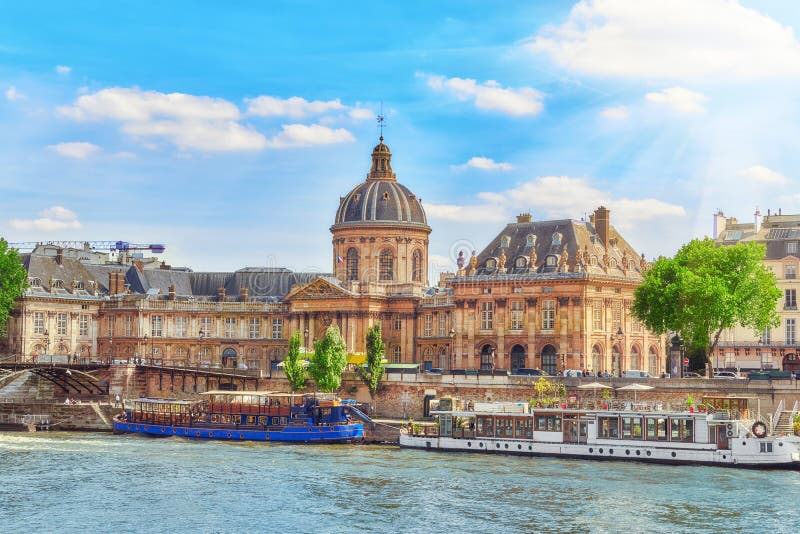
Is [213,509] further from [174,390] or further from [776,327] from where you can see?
[776,327]

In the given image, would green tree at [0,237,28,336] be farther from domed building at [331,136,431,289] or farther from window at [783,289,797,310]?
window at [783,289,797,310]

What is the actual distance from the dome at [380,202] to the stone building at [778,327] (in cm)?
3222

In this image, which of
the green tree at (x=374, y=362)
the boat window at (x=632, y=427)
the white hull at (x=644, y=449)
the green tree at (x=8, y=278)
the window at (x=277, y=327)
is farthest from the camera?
the window at (x=277, y=327)

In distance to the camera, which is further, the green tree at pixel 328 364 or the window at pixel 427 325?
the window at pixel 427 325

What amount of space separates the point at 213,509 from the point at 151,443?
2989 centimetres

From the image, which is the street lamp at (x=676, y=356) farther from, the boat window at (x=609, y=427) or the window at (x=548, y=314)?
the boat window at (x=609, y=427)

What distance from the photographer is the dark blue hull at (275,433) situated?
95062 mm

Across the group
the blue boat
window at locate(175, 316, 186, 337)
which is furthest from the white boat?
window at locate(175, 316, 186, 337)

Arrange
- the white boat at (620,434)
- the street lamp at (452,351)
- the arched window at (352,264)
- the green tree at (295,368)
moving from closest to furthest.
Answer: the white boat at (620,434), the green tree at (295,368), the street lamp at (452,351), the arched window at (352,264)

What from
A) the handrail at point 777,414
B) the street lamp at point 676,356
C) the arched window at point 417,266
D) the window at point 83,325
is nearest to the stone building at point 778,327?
the street lamp at point 676,356

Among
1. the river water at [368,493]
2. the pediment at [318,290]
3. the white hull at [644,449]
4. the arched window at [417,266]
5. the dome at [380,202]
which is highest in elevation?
the dome at [380,202]

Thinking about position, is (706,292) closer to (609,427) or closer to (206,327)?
(609,427)

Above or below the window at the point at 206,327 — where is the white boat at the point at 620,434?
below

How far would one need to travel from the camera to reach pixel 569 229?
119m
